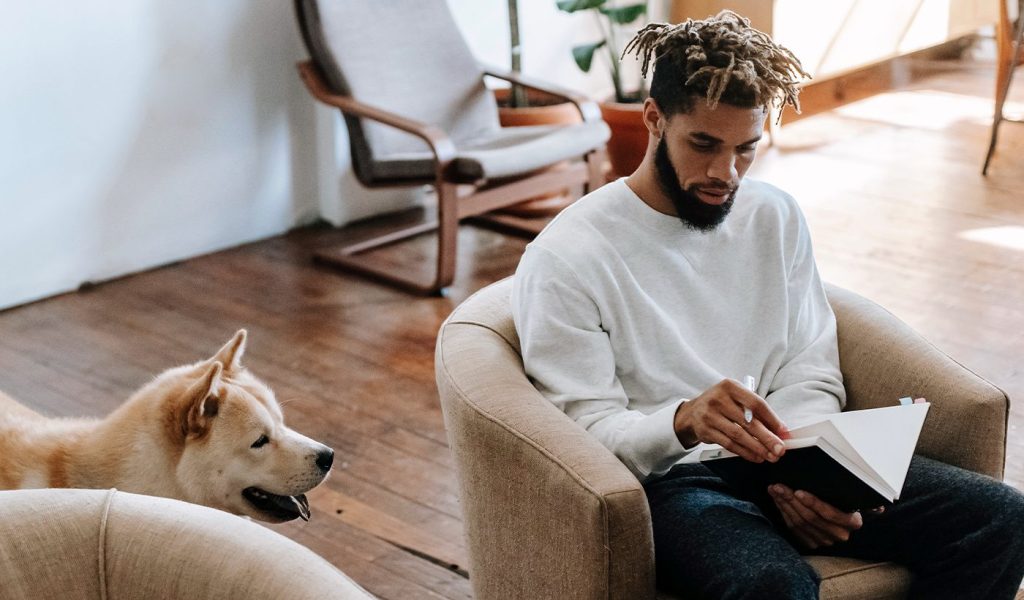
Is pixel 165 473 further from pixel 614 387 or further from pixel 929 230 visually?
pixel 929 230

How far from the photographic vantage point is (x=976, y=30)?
6625 mm

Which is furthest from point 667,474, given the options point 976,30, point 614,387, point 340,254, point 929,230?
point 976,30

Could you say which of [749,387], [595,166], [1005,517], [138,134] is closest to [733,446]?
[749,387]

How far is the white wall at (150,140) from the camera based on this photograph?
135 inches

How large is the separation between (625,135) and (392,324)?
1.50 meters

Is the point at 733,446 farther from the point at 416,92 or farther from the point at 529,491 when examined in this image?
the point at 416,92

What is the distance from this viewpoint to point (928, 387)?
1.76 metres

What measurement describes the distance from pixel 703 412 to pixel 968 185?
11.4 feet

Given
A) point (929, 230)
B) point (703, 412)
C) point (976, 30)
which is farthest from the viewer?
point (976, 30)

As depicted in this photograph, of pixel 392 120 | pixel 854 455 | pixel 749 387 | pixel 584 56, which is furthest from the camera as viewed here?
pixel 584 56

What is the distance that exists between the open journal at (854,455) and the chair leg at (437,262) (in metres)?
2.10

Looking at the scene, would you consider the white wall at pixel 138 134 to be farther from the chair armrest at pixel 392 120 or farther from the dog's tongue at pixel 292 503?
the dog's tongue at pixel 292 503

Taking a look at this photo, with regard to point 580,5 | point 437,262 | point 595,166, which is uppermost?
point 580,5

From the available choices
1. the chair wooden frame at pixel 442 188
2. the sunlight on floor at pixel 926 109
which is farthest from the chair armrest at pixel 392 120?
the sunlight on floor at pixel 926 109
